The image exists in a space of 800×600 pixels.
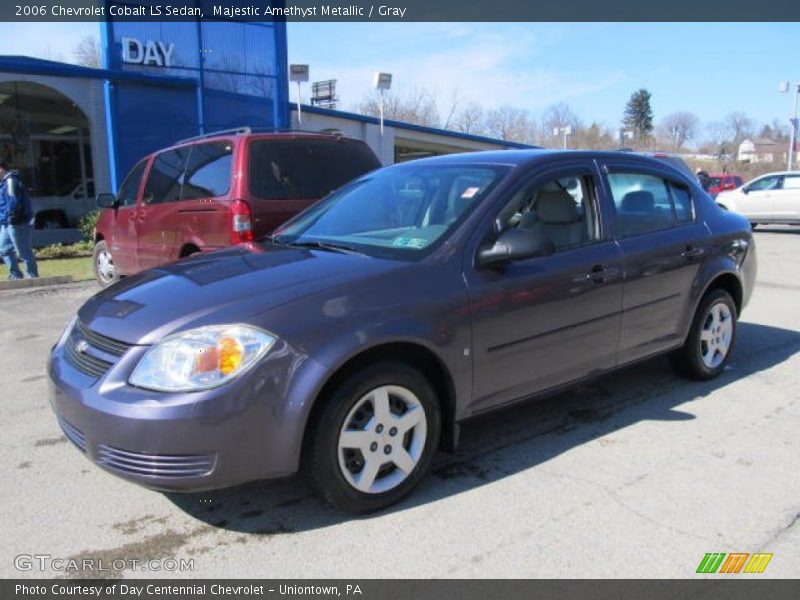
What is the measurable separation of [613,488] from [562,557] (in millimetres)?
717

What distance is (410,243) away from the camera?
3.54m

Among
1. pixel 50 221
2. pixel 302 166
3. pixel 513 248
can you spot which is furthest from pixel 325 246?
pixel 50 221

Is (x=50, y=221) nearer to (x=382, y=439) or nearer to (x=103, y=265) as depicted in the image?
(x=103, y=265)

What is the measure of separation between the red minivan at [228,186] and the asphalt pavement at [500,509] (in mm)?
2230

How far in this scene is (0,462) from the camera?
3.72 metres

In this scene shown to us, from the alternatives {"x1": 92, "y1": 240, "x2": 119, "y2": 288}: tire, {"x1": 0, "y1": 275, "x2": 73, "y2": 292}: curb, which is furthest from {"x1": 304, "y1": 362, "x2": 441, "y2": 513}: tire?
{"x1": 0, "y1": 275, "x2": 73, "y2": 292}: curb

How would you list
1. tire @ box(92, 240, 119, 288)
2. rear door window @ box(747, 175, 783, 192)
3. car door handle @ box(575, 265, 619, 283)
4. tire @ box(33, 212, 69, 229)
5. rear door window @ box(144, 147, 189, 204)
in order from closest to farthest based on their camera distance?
car door handle @ box(575, 265, 619, 283) < rear door window @ box(144, 147, 189, 204) < tire @ box(92, 240, 119, 288) < tire @ box(33, 212, 69, 229) < rear door window @ box(747, 175, 783, 192)

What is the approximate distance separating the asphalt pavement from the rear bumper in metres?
0.36

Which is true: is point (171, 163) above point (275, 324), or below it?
above

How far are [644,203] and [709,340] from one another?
3.96 feet

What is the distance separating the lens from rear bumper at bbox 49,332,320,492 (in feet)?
8.82

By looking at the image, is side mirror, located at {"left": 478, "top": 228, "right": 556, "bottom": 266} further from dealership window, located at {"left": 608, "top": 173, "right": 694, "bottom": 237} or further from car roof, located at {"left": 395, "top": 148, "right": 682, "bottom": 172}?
dealership window, located at {"left": 608, "top": 173, "right": 694, "bottom": 237}
